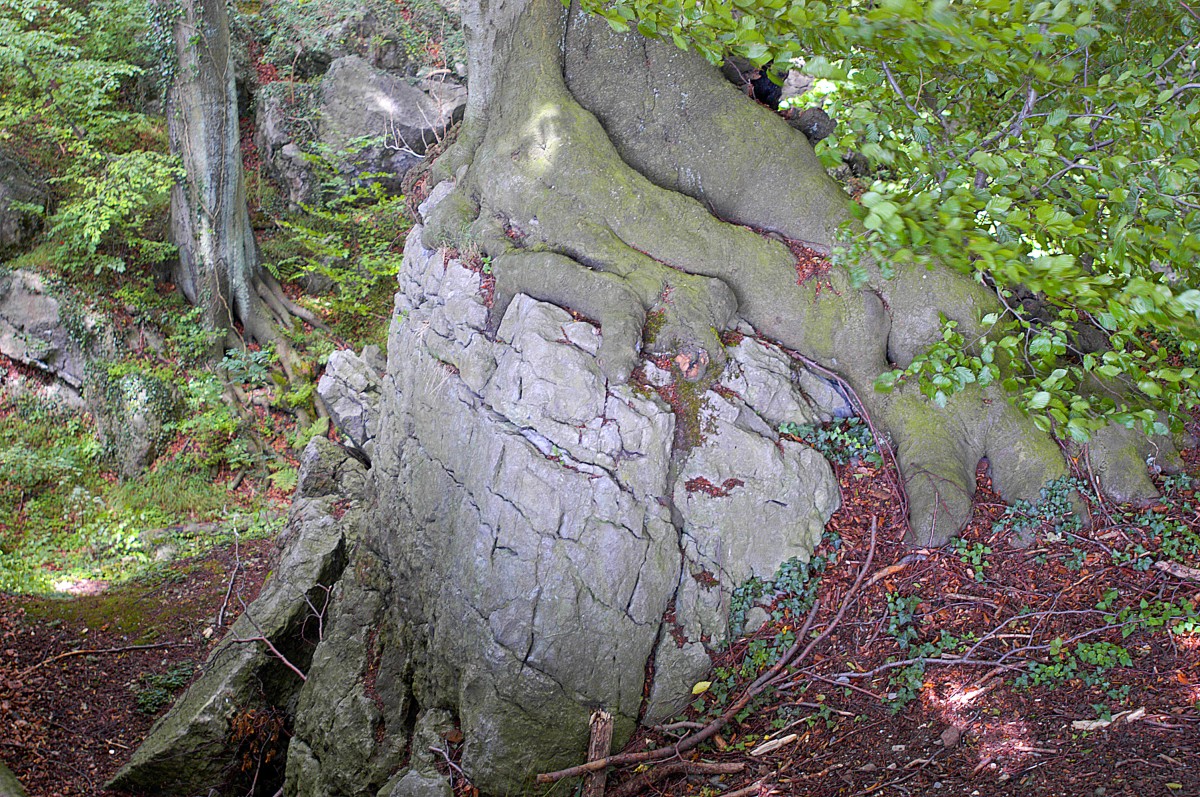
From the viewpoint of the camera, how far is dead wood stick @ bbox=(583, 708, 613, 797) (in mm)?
4637

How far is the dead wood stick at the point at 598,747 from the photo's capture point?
15.2 feet

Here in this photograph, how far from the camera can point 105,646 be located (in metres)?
7.59

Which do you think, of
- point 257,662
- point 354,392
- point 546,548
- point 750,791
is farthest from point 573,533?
point 354,392

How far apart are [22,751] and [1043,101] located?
8.61 meters

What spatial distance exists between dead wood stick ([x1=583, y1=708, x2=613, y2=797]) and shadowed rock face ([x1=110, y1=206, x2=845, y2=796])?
8.4 inches

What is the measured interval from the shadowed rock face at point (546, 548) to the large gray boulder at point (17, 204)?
873 cm

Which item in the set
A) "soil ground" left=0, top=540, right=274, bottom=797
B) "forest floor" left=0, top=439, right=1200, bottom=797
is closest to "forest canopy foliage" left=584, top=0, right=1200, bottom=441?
"forest floor" left=0, top=439, right=1200, bottom=797

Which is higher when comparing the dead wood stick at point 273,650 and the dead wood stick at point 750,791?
the dead wood stick at point 750,791

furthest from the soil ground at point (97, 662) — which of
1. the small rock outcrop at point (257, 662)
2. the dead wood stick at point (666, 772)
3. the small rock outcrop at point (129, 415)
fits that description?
the dead wood stick at point (666, 772)

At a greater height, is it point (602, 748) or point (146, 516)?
point (602, 748)

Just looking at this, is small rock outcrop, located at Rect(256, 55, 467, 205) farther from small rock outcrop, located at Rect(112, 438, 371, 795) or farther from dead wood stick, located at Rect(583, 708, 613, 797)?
dead wood stick, located at Rect(583, 708, 613, 797)

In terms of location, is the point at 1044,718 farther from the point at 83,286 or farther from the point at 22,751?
the point at 83,286

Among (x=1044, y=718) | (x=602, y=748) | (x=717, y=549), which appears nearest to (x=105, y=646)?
(x=602, y=748)

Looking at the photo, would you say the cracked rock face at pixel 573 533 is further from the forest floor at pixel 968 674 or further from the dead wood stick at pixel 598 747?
the forest floor at pixel 968 674
